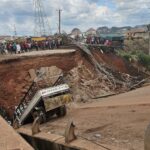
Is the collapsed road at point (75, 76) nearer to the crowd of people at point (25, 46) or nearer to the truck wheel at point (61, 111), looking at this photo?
the truck wheel at point (61, 111)

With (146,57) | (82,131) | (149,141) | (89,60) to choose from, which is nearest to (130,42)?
(146,57)

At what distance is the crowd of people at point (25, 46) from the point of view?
133 feet

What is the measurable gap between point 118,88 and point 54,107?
13.2m

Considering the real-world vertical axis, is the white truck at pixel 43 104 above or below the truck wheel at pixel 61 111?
above

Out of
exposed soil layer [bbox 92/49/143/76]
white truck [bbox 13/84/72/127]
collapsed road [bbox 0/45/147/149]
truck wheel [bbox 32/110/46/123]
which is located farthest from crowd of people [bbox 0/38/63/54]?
truck wheel [bbox 32/110/46/123]

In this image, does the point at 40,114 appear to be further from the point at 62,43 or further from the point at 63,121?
the point at 62,43

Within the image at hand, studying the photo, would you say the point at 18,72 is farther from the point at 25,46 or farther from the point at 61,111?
the point at 25,46

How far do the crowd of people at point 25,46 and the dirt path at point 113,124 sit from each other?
15829mm

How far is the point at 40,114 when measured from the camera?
23250 millimetres

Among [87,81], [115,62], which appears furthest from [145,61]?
[87,81]

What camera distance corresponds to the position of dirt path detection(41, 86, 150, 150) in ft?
50.9

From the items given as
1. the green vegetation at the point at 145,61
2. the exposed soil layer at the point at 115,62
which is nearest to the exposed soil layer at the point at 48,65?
the exposed soil layer at the point at 115,62

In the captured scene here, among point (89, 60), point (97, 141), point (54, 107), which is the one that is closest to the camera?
point (97, 141)

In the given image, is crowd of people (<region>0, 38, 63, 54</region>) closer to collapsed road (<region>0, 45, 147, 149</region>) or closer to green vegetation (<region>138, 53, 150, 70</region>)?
collapsed road (<region>0, 45, 147, 149</region>)
